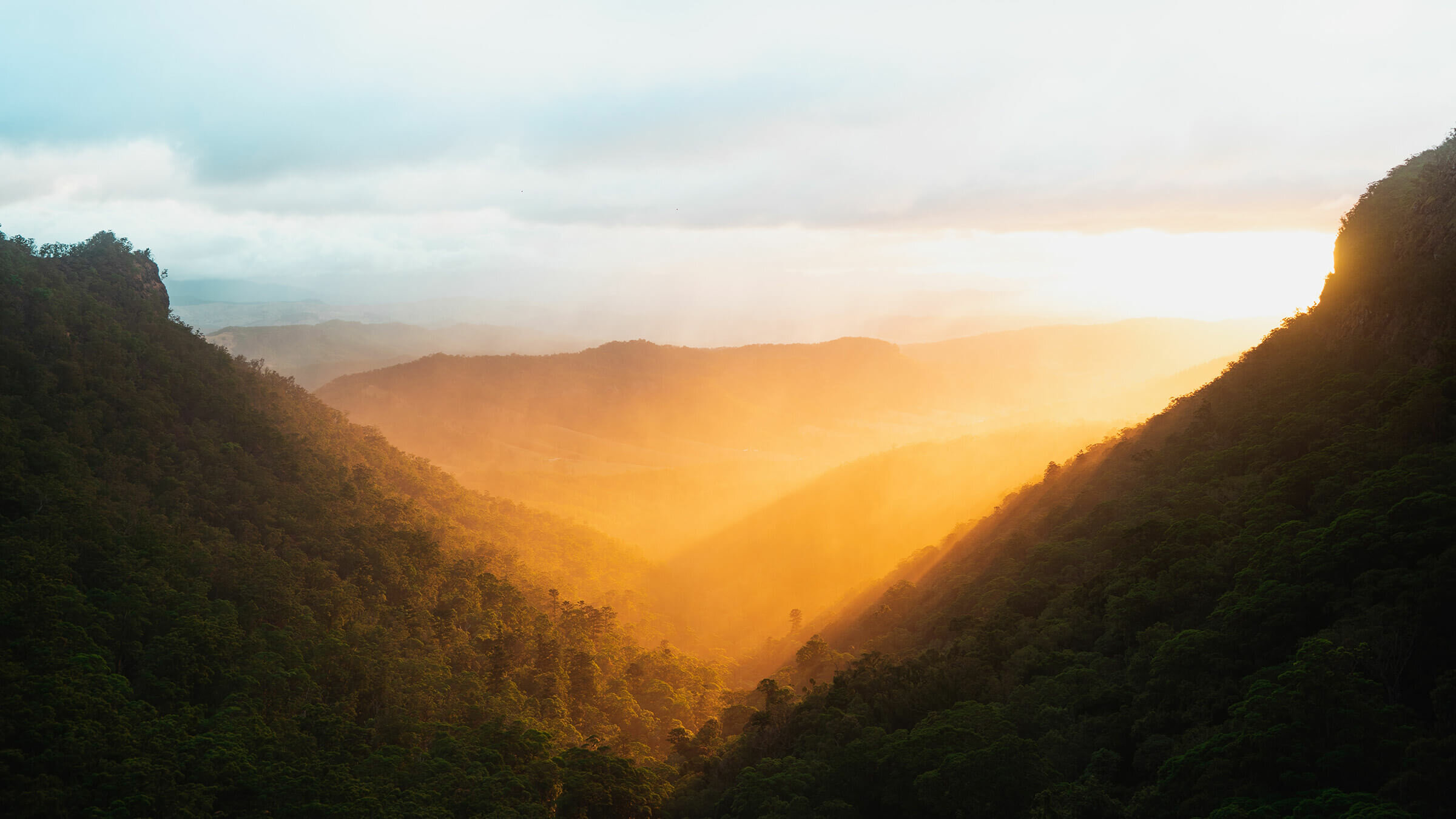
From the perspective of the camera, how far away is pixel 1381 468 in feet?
130

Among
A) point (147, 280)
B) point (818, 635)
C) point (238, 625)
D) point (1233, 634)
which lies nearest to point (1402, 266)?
point (1233, 634)

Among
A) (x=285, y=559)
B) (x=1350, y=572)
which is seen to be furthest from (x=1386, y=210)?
(x=285, y=559)

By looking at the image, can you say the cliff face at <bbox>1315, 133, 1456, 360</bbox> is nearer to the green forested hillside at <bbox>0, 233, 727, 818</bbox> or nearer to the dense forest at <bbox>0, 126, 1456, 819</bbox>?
the dense forest at <bbox>0, 126, 1456, 819</bbox>

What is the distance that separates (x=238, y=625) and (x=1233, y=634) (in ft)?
172

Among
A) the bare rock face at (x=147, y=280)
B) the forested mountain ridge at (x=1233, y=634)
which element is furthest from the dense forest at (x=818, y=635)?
the bare rock face at (x=147, y=280)

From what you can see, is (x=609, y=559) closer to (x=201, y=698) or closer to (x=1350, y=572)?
(x=201, y=698)

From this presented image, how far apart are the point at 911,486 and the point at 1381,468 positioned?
12248 centimetres

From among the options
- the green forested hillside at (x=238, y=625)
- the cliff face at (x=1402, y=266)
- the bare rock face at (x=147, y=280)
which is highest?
the bare rock face at (x=147, y=280)

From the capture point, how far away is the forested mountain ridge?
26938mm

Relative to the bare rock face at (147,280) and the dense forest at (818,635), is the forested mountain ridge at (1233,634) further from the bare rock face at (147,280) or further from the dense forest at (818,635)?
the bare rock face at (147,280)

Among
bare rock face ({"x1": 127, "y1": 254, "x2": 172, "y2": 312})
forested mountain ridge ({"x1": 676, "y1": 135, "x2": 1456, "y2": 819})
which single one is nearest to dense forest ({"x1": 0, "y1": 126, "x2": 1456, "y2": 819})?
forested mountain ridge ({"x1": 676, "y1": 135, "x2": 1456, "y2": 819})

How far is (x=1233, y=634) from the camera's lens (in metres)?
34.7

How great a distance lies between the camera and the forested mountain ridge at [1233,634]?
26938mm

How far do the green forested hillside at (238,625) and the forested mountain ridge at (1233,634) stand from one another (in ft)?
47.4
